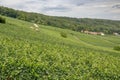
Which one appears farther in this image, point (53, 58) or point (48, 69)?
point (53, 58)

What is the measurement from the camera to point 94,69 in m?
25.2

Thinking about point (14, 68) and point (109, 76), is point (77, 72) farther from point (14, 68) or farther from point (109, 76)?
point (14, 68)

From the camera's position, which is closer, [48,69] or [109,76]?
[48,69]

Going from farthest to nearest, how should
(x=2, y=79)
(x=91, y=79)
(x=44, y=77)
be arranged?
(x=91, y=79) → (x=44, y=77) → (x=2, y=79)

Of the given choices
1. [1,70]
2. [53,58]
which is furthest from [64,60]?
[1,70]

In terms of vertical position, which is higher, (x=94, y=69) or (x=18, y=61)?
(x=18, y=61)

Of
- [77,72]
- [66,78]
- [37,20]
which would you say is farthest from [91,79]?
[37,20]

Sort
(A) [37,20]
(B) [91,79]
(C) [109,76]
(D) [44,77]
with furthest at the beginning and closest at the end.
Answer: (A) [37,20], (C) [109,76], (B) [91,79], (D) [44,77]

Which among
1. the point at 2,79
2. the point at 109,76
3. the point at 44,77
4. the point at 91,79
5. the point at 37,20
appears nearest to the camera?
the point at 2,79

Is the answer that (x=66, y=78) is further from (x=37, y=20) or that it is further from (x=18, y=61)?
(x=37, y=20)

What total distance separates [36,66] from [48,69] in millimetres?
1161

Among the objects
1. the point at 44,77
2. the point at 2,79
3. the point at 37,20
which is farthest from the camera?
the point at 37,20

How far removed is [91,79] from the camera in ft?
69.4

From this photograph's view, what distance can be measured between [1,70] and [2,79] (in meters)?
0.90
